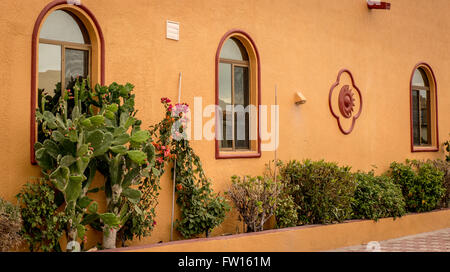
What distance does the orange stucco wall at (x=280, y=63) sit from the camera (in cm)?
669

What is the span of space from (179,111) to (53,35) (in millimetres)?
2011

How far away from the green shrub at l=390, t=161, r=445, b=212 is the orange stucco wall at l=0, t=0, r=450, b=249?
42cm

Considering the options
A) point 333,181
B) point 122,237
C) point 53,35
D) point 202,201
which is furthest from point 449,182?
point 53,35

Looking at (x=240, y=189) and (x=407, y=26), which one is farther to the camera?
(x=407, y=26)

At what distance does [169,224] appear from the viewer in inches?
319

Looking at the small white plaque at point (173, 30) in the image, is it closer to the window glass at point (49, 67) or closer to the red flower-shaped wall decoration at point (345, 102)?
the window glass at point (49, 67)

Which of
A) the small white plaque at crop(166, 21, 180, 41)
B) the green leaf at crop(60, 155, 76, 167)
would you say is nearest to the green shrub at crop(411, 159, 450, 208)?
the small white plaque at crop(166, 21, 180, 41)

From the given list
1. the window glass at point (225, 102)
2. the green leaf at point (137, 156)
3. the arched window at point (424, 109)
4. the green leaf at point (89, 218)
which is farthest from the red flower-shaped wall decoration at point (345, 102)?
the green leaf at point (89, 218)

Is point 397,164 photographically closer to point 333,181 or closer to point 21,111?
point 333,181

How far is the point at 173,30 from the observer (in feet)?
27.3

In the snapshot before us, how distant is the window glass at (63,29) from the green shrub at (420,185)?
7536 mm

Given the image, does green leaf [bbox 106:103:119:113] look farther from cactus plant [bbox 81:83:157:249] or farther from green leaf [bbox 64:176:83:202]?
green leaf [bbox 64:176:83:202]

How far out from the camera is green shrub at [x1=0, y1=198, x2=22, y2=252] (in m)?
5.94

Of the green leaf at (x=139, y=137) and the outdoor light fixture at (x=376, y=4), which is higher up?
the outdoor light fixture at (x=376, y=4)
